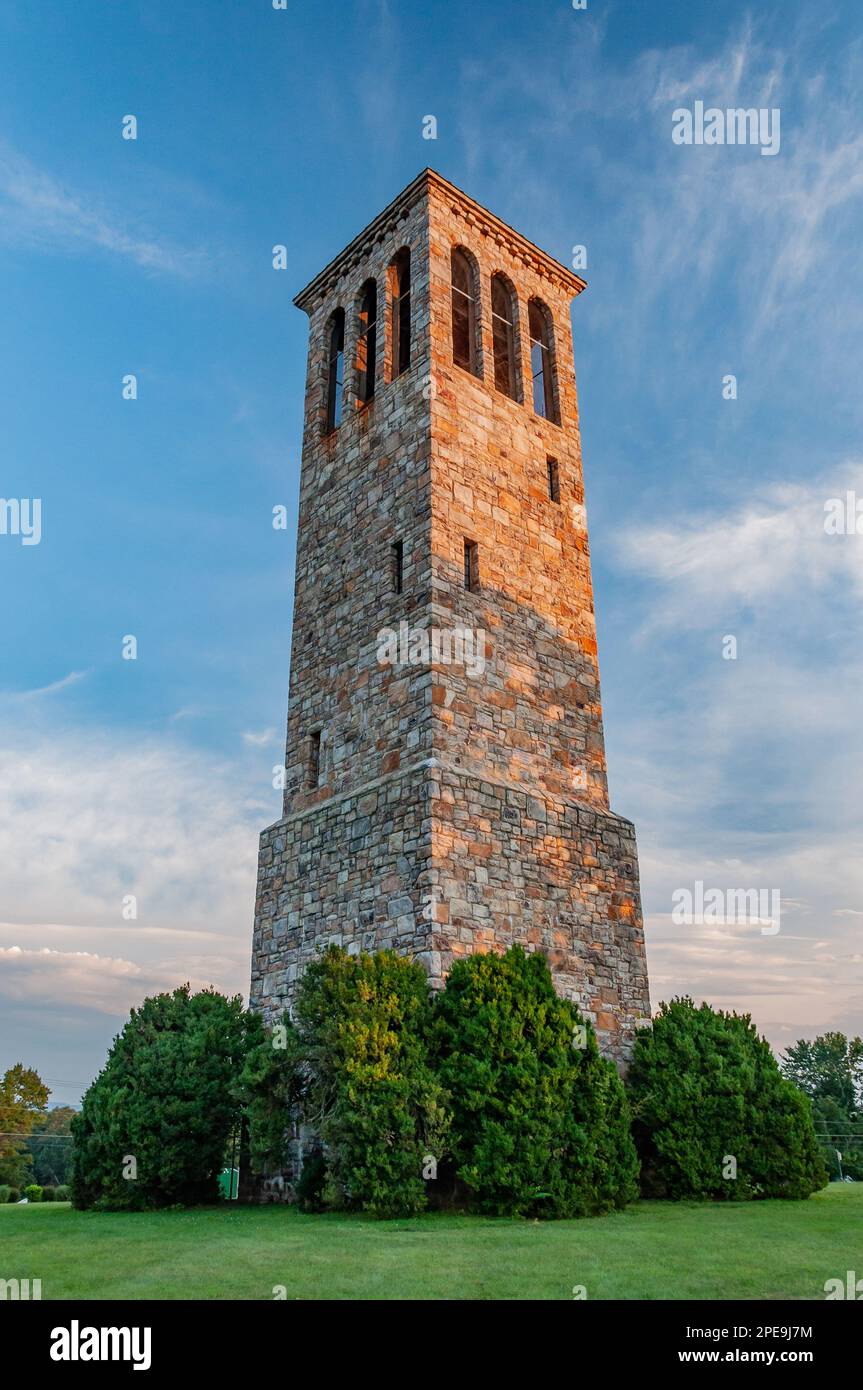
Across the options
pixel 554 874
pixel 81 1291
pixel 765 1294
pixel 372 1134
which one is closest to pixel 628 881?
pixel 554 874

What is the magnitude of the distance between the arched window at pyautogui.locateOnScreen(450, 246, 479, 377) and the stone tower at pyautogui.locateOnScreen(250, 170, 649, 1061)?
48 millimetres

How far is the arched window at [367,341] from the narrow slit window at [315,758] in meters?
6.46

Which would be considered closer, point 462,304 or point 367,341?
point 462,304

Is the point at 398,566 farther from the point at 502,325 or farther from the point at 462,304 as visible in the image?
the point at 502,325

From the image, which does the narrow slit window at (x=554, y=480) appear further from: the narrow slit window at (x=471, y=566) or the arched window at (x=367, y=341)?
the arched window at (x=367, y=341)

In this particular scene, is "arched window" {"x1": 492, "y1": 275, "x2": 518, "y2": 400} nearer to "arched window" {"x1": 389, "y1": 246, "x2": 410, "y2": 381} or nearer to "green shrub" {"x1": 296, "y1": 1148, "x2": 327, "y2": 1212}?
"arched window" {"x1": 389, "y1": 246, "x2": 410, "y2": 381}

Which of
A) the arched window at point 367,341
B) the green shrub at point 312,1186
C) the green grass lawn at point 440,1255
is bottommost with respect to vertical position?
the green shrub at point 312,1186

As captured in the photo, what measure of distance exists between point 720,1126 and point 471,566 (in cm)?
860

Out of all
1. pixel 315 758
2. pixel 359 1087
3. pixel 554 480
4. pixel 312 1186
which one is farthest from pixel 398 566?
pixel 312 1186

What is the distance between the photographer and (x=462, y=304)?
1841 centimetres

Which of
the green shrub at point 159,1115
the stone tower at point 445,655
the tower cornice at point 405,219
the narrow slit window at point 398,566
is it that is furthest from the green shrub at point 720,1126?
the tower cornice at point 405,219

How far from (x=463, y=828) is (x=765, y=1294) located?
7.27 m

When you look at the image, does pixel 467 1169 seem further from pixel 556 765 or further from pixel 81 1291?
pixel 556 765

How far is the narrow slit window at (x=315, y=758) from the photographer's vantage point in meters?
15.5
